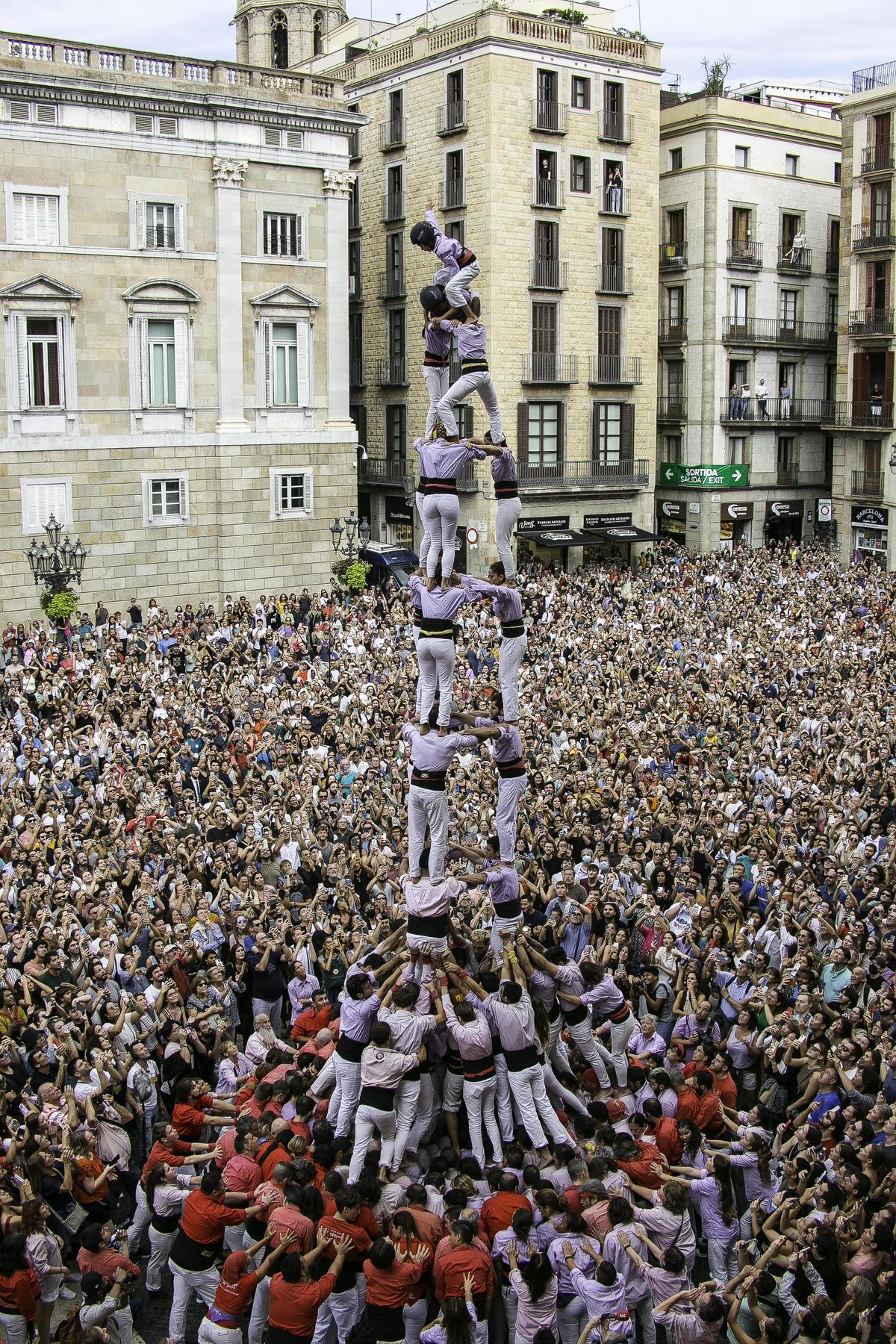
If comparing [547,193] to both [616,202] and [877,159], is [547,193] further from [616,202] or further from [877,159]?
[877,159]

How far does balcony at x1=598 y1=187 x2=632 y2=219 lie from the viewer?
4341cm

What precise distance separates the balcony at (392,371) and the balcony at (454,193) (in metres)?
5.05

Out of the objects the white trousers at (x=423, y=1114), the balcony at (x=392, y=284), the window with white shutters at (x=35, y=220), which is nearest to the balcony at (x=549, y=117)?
the balcony at (x=392, y=284)

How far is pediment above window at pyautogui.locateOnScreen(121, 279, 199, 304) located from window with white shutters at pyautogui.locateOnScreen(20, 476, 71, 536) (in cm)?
501

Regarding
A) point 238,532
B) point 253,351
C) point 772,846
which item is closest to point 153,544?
point 238,532

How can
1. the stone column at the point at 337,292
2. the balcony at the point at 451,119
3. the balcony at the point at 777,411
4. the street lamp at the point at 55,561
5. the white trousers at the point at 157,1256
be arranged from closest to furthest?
the white trousers at the point at 157,1256 → the street lamp at the point at 55,561 → the stone column at the point at 337,292 → the balcony at the point at 451,119 → the balcony at the point at 777,411

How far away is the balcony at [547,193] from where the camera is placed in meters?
41.3

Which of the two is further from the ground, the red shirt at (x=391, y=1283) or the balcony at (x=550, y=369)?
the balcony at (x=550, y=369)

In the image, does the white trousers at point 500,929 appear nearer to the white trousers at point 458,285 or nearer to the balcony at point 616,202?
the white trousers at point 458,285

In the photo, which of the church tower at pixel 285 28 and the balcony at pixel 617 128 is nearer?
the balcony at pixel 617 128

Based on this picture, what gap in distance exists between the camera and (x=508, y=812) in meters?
12.8

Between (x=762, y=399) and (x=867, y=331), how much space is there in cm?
456

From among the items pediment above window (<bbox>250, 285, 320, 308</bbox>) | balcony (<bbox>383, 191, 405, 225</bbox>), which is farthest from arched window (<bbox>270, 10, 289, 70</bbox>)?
pediment above window (<bbox>250, 285, 320, 308</bbox>)

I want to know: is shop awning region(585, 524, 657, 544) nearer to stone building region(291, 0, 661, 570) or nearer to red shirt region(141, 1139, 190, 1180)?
stone building region(291, 0, 661, 570)
